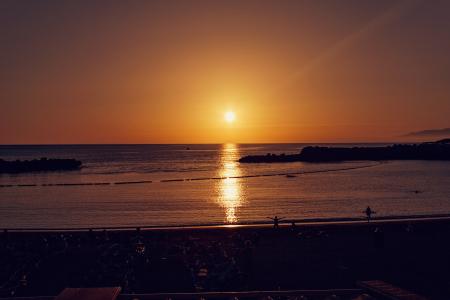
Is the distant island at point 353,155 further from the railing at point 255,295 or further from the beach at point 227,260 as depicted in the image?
the railing at point 255,295

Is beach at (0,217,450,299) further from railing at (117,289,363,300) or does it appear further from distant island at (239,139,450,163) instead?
distant island at (239,139,450,163)

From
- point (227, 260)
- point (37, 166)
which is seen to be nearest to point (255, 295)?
point (227, 260)

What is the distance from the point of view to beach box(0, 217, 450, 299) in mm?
13352

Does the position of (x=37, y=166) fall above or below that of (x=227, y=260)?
below

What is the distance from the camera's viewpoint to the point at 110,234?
21.0m

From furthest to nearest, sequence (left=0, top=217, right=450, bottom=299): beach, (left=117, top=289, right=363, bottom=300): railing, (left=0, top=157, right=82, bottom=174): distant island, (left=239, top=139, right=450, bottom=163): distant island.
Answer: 1. (left=239, top=139, right=450, bottom=163): distant island
2. (left=0, top=157, right=82, bottom=174): distant island
3. (left=0, top=217, right=450, bottom=299): beach
4. (left=117, top=289, right=363, bottom=300): railing

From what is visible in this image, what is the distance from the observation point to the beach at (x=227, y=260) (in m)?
13.4

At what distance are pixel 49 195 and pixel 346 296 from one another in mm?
52617

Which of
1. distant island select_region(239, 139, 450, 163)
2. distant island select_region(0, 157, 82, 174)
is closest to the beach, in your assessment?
distant island select_region(0, 157, 82, 174)

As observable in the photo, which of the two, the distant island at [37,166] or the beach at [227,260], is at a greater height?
the beach at [227,260]

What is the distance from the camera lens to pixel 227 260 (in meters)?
15.6

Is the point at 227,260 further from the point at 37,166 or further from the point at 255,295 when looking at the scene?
the point at 37,166

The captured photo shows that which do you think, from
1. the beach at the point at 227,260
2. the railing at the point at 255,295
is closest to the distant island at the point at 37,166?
the beach at the point at 227,260

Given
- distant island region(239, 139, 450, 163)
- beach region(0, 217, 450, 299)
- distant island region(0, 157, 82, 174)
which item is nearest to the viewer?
beach region(0, 217, 450, 299)
